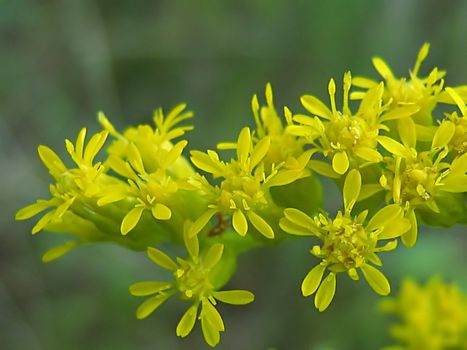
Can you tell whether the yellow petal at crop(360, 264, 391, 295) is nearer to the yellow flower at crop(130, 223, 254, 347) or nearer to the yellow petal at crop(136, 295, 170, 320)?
the yellow flower at crop(130, 223, 254, 347)

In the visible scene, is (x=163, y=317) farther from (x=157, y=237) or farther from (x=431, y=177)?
(x=431, y=177)

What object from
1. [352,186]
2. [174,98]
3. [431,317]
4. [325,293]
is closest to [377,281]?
[325,293]

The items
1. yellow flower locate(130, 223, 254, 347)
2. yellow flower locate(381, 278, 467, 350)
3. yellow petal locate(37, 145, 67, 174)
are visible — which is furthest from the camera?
yellow flower locate(381, 278, 467, 350)

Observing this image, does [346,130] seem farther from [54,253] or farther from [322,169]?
[54,253]

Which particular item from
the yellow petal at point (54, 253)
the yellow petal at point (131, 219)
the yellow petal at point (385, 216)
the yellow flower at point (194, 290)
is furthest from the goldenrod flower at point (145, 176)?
the yellow petal at point (385, 216)

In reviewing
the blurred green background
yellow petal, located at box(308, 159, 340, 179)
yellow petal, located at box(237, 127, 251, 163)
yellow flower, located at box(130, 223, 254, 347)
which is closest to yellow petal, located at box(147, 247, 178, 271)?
yellow flower, located at box(130, 223, 254, 347)

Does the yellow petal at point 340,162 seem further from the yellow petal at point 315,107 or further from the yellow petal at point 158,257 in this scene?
the yellow petal at point 158,257
